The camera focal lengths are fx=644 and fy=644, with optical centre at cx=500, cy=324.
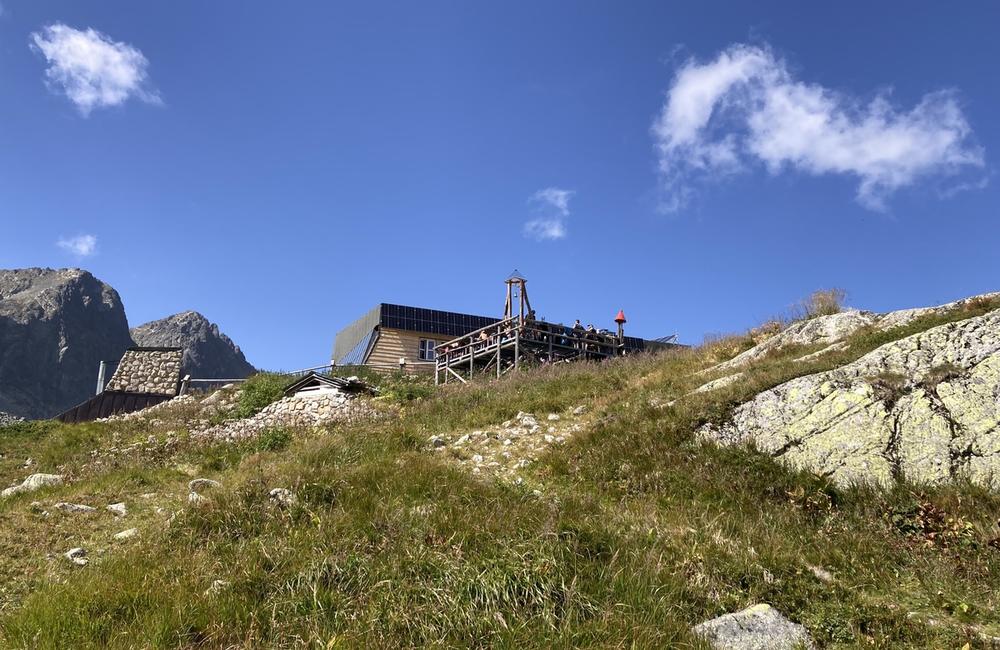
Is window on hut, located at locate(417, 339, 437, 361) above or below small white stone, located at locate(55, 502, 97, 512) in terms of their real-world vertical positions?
above

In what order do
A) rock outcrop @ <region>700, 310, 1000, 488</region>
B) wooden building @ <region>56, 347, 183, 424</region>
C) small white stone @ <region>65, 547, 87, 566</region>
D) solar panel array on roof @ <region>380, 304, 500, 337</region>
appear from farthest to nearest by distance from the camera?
solar panel array on roof @ <region>380, 304, 500, 337</region> < wooden building @ <region>56, 347, 183, 424</region> < rock outcrop @ <region>700, 310, 1000, 488</region> < small white stone @ <region>65, 547, 87, 566</region>

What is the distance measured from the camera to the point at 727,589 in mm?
5039

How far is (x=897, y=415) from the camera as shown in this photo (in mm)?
7891

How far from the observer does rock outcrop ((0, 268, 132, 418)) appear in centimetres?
10194

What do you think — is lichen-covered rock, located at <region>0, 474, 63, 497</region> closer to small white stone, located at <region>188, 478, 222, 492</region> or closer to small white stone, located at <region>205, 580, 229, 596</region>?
small white stone, located at <region>188, 478, 222, 492</region>

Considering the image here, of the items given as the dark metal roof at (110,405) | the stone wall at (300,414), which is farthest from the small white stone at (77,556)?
the dark metal roof at (110,405)

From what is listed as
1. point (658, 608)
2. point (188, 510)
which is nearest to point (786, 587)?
point (658, 608)

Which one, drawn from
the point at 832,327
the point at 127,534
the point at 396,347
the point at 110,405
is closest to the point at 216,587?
the point at 127,534

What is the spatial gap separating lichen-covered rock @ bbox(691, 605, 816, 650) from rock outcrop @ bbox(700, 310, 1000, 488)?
129 inches

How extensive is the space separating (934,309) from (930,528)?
25.6ft

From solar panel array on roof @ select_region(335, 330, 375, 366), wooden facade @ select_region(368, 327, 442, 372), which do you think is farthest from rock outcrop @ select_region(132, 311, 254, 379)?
wooden facade @ select_region(368, 327, 442, 372)

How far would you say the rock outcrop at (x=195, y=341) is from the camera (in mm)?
109625

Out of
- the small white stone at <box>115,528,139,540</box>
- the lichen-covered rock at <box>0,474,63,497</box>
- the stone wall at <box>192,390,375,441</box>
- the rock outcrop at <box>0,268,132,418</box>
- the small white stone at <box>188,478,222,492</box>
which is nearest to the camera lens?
the small white stone at <box>115,528,139,540</box>

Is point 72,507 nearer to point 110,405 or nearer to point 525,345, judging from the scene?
point 525,345
